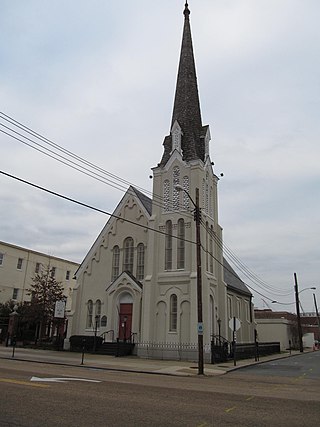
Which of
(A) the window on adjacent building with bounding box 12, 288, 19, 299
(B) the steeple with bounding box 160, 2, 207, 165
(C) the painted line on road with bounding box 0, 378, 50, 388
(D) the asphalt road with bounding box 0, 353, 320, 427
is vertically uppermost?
(B) the steeple with bounding box 160, 2, 207, 165

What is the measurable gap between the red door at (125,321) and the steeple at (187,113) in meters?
11.3

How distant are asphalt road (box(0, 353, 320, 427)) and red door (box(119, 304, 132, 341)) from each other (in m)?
15.5

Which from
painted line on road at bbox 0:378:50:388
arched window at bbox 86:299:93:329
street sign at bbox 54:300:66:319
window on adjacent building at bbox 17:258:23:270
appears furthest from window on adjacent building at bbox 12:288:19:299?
painted line on road at bbox 0:378:50:388

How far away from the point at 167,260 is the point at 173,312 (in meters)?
3.63

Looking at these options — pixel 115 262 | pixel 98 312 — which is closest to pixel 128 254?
pixel 115 262

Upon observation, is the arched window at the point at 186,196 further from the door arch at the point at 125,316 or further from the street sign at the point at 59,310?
the street sign at the point at 59,310

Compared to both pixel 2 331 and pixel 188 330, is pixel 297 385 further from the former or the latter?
pixel 2 331

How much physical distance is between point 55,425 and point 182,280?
813 inches

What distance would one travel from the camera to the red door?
28.9m

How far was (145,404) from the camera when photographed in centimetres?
942

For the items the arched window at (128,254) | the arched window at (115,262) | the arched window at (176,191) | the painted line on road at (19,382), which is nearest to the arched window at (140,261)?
the arched window at (128,254)

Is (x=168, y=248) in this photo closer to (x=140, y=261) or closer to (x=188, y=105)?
(x=140, y=261)

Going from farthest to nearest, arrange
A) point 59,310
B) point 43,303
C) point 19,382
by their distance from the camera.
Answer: point 43,303, point 59,310, point 19,382

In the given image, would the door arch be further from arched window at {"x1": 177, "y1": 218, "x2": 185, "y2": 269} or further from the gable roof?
the gable roof
